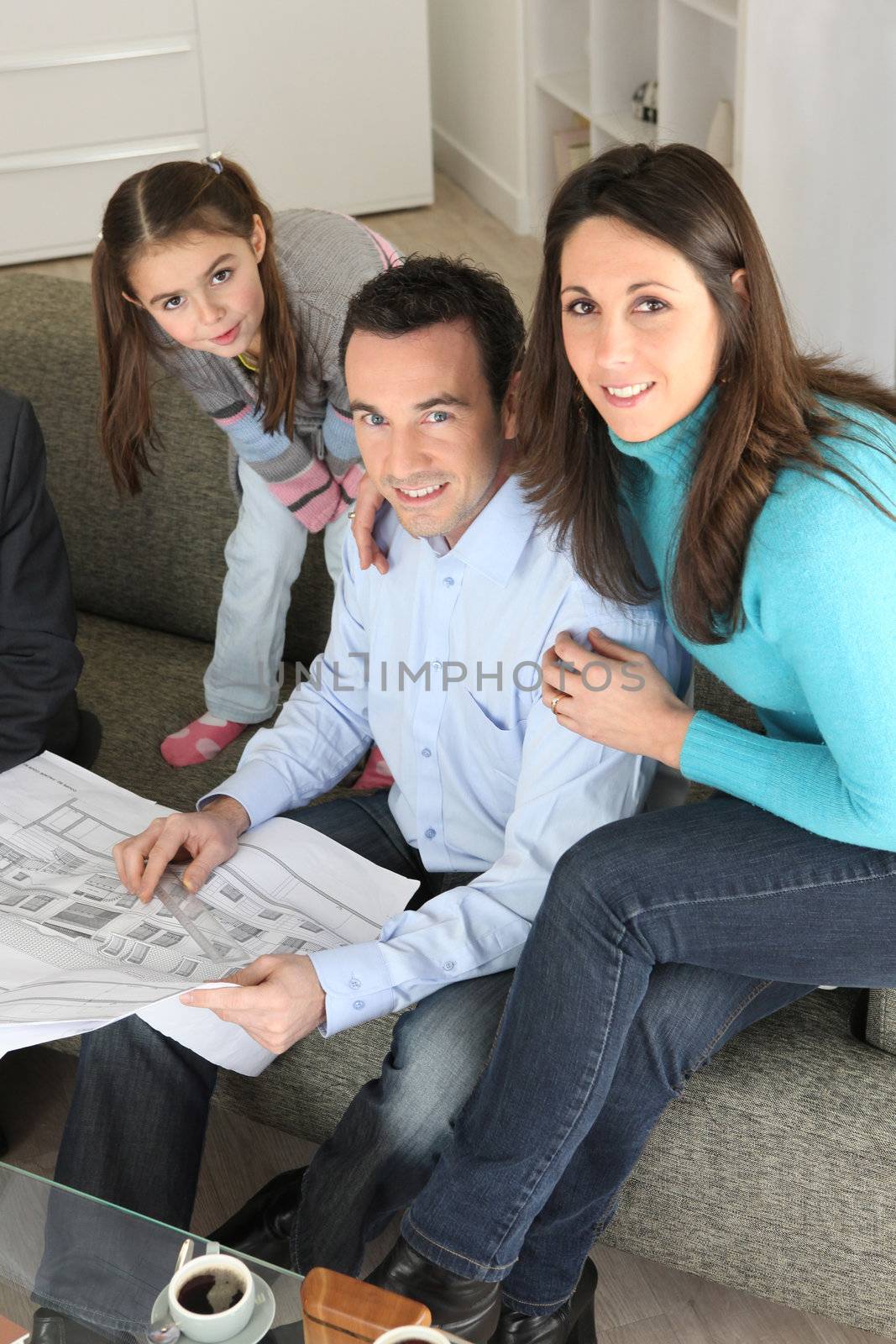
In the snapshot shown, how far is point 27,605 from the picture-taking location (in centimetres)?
173

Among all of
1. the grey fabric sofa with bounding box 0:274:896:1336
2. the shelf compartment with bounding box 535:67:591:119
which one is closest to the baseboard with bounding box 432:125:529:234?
the shelf compartment with bounding box 535:67:591:119

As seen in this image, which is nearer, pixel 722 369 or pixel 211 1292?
pixel 211 1292

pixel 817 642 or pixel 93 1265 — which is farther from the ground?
pixel 817 642

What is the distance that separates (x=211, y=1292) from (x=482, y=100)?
442 cm

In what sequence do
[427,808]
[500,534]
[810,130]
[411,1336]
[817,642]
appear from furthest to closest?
[810,130] < [427,808] < [500,534] < [817,642] < [411,1336]

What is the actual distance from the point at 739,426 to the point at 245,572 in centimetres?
98

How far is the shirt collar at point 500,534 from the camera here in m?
1.46

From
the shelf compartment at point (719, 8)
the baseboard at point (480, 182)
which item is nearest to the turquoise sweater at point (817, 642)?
the shelf compartment at point (719, 8)

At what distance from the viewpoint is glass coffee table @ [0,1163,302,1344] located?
3.70 feet

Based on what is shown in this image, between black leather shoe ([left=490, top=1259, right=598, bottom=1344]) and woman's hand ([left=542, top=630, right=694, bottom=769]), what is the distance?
53cm

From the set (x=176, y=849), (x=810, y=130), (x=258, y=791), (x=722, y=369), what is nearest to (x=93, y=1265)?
(x=176, y=849)

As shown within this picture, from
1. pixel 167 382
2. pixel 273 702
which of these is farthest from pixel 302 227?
pixel 273 702

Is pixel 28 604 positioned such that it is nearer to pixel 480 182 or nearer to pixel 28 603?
pixel 28 603

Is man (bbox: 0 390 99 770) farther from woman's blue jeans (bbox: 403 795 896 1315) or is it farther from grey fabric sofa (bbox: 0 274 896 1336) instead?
woman's blue jeans (bbox: 403 795 896 1315)
